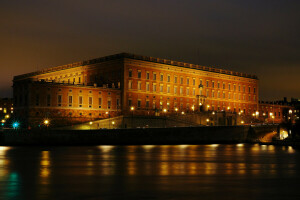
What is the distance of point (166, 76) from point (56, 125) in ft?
107

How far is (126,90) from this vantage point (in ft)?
323

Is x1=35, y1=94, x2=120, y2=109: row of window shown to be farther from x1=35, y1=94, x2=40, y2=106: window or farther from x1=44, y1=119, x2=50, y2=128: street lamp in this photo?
x1=44, y1=119, x2=50, y2=128: street lamp

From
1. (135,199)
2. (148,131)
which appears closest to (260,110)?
(148,131)

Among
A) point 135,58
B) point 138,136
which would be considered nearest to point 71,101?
point 138,136

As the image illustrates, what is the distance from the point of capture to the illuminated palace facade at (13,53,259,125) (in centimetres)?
8662

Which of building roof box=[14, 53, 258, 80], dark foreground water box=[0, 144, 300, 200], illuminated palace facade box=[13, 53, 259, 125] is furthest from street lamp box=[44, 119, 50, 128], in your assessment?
dark foreground water box=[0, 144, 300, 200]

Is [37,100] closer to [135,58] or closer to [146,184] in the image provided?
[135,58]

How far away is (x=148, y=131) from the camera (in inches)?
3098

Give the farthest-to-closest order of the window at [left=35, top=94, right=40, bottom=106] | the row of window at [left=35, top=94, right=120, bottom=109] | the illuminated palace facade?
the illuminated palace facade < the row of window at [left=35, top=94, right=120, bottom=109] < the window at [left=35, top=94, right=40, bottom=106]

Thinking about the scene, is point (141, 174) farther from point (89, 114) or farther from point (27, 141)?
point (89, 114)

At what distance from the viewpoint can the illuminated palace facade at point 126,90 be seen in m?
86.6

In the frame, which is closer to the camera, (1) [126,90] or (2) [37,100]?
(2) [37,100]

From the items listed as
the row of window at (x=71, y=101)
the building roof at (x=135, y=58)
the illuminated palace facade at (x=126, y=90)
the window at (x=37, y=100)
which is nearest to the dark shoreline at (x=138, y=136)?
the illuminated palace facade at (x=126, y=90)

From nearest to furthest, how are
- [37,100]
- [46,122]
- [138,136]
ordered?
[138,136] → [46,122] → [37,100]
